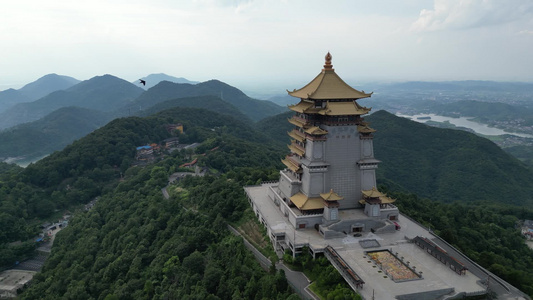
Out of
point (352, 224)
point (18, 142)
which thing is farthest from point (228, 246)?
point (18, 142)

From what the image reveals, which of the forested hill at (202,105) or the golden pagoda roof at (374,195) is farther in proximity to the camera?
the forested hill at (202,105)

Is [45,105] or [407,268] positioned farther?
[45,105]

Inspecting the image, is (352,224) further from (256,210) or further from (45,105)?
(45,105)

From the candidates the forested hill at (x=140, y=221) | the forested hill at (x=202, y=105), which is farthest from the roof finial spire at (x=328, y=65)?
the forested hill at (x=202, y=105)

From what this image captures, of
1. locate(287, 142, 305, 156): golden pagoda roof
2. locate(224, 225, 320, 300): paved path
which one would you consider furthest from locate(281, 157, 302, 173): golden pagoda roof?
locate(224, 225, 320, 300): paved path

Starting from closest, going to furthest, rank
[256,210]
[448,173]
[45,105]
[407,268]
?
[407,268] < [256,210] < [448,173] < [45,105]

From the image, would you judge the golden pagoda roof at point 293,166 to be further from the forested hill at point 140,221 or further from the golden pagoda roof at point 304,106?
the forested hill at point 140,221

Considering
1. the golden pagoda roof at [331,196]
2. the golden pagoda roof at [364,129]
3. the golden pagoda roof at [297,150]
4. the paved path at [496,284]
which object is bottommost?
the paved path at [496,284]
